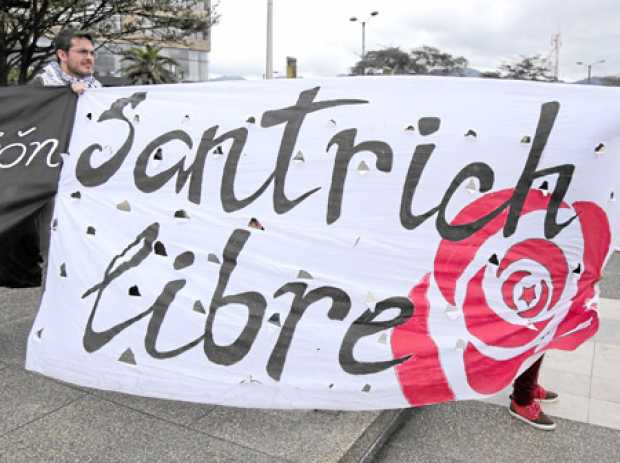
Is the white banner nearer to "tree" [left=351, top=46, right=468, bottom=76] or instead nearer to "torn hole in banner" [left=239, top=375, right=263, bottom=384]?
"torn hole in banner" [left=239, top=375, right=263, bottom=384]

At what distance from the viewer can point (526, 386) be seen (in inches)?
121

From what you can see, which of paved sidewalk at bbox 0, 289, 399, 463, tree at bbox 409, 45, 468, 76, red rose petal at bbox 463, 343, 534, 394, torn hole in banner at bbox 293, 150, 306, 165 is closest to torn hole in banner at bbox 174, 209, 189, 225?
torn hole in banner at bbox 293, 150, 306, 165

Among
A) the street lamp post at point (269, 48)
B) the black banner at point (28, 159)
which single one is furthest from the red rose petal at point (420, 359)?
the street lamp post at point (269, 48)

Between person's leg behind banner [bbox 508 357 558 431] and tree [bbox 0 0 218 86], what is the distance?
8809mm

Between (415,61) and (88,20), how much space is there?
4668cm

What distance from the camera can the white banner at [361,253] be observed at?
262 cm

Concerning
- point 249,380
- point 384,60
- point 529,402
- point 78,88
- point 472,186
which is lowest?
point 529,402

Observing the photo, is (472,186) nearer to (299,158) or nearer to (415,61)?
(299,158)

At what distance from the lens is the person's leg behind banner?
3.03 meters

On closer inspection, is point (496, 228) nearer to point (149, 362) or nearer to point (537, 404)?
point (537, 404)

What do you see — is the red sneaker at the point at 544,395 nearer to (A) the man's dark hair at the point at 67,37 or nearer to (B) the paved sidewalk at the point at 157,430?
(B) the paved sidewalk at the point at 157,430

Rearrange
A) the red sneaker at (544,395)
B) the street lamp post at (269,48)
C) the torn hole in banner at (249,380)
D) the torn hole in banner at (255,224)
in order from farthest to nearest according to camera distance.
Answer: the street lamp post at (269,48) < the red sneaker at (544,395) < the torn hole in banner at (255,224) < the torn hole in banner at (249,380)

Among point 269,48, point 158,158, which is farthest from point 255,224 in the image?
point 269,48

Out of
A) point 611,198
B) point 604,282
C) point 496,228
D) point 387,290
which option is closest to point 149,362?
point 387,290
